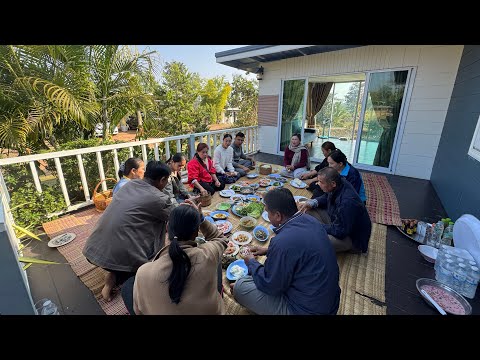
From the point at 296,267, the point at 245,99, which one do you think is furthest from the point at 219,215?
the point at 245,99

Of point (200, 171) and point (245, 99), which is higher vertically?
point (245, 99)

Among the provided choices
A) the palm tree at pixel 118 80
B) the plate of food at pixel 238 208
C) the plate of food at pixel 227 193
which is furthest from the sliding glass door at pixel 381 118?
the palm tree at pixel 118 80

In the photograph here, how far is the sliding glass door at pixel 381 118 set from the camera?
4.77 m

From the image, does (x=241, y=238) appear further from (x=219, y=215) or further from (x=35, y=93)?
(x=35, y=93)

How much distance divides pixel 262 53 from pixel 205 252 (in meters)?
5.59

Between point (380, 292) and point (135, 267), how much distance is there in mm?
2090

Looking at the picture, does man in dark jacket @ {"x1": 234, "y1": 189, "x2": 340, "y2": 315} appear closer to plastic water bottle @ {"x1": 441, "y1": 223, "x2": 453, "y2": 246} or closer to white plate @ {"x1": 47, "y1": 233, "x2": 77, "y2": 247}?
plastic water bottle @ {"x1": 441, "y1": 223, "x2": 453, "y2": 246}

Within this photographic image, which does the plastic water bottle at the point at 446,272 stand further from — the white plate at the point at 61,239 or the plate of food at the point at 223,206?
the white plate at the point at 61,239

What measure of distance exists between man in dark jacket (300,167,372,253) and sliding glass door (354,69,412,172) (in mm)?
3883

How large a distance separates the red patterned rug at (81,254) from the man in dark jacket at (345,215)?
6.54 feet

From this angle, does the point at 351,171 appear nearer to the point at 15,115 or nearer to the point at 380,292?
the point at 380,292

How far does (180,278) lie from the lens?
0.98m

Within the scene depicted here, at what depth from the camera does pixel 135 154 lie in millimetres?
3990
